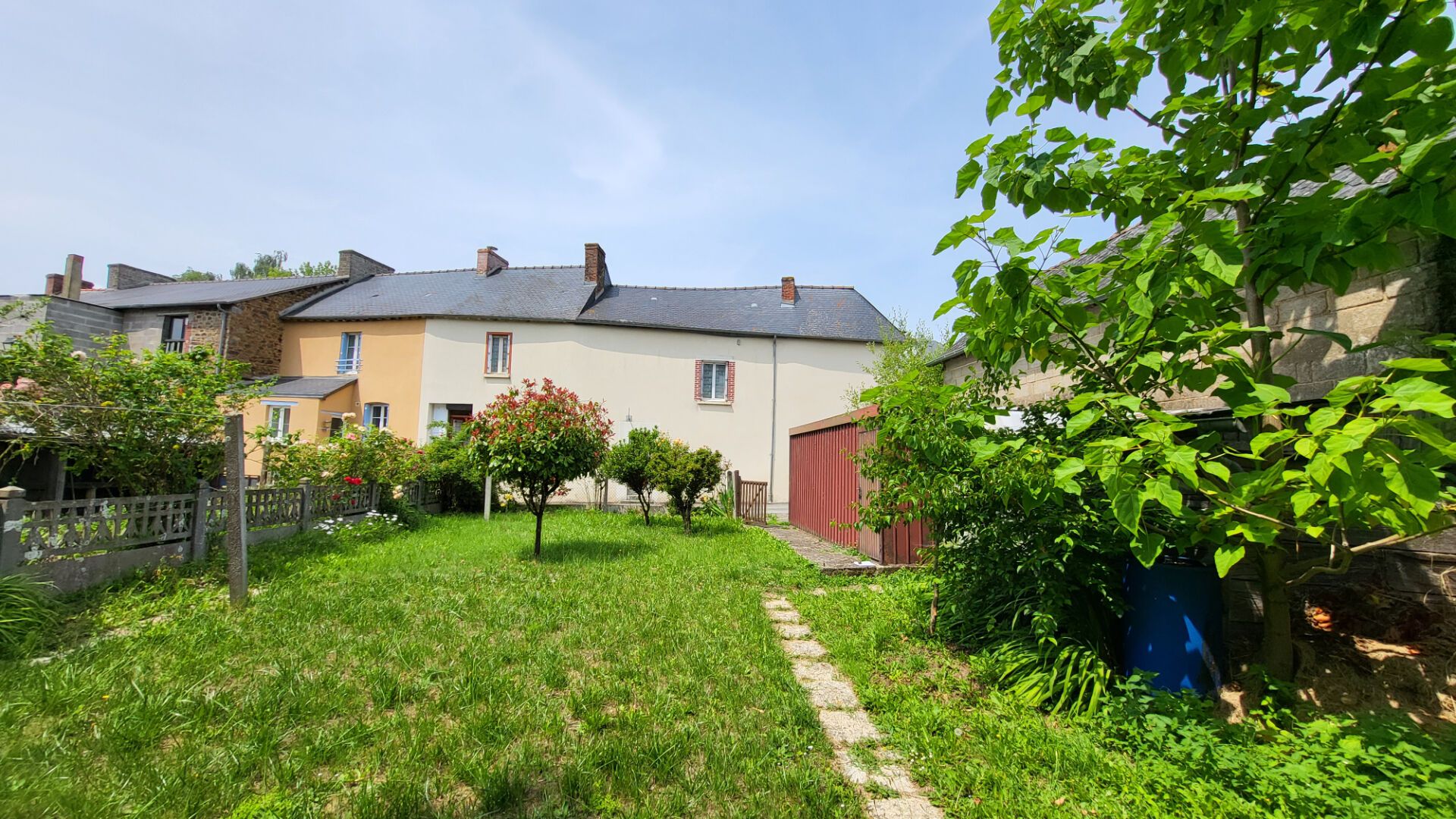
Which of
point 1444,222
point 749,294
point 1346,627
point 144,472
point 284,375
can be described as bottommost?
point 1346,627

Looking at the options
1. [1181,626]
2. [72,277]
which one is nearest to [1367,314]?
[1181,626]

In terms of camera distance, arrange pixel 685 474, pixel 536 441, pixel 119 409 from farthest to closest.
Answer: pixel 685 474, pixel 536 441, pixel 119 409

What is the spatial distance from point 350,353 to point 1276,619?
72.4 feet

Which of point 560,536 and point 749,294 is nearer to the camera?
point 560,536

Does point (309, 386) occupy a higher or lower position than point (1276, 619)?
higher

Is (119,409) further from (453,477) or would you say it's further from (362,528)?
(453,477)

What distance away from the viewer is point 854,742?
3.17m

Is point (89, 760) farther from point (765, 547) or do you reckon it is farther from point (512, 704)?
point (765, 547)

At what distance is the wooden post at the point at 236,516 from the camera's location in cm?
542

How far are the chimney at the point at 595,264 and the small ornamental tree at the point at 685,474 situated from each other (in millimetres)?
10536

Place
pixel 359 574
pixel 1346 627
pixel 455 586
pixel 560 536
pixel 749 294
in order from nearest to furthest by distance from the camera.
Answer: pixel 1346 627, pixel 455 586, pixel 359 574, pixel 560 536, pixel 749 294

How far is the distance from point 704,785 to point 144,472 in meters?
7.64

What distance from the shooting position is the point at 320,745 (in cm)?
289

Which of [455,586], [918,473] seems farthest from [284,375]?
[918,473]
